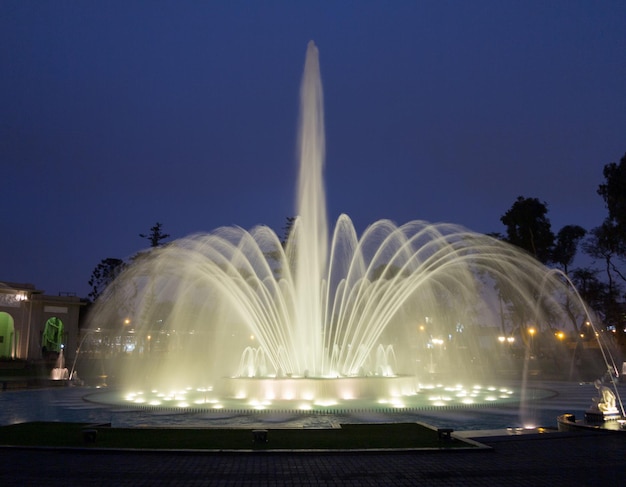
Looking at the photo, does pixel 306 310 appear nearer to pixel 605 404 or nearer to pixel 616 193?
pixel 605 404

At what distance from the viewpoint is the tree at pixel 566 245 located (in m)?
60.3

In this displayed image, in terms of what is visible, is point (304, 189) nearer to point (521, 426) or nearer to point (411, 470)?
point (521, 426)

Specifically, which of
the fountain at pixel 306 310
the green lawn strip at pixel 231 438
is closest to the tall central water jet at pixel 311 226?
the fountain at pixel 306 310

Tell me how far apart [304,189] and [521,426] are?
52.0 feet

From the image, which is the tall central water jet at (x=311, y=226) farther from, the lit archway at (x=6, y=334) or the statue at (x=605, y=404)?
the lit archway at (x=6, y=334)

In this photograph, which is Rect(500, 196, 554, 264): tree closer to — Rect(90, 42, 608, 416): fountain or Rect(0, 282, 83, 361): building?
Rect(90, 42, 608, 416): fountain

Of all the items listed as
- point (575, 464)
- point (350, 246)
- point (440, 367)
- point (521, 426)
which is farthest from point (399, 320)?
point (575, 464)

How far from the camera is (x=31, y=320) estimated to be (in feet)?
201

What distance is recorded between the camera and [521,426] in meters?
14.2

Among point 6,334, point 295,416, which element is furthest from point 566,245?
point 6,334

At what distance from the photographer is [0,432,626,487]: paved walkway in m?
8.20

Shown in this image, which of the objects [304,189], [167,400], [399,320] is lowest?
[167,400]

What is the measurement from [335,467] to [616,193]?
3990cm

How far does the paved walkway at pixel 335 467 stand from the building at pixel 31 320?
53.7 meters
